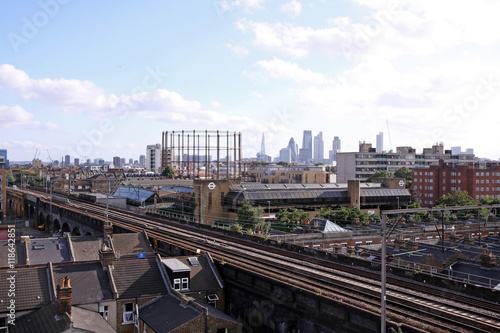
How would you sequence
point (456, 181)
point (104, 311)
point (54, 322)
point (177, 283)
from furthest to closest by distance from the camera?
1. point (456, 181)
2. point (177, 283)
3. point (104, 311)
4. point (54, 322)

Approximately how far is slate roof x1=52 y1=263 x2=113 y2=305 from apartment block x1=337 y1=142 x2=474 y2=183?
396ft

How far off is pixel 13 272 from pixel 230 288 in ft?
35.8

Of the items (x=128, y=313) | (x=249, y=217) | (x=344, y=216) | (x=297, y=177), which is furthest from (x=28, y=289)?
(x=297, y=177)

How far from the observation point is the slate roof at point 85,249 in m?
31.6

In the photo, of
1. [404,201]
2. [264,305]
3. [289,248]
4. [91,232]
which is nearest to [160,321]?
[264,305]

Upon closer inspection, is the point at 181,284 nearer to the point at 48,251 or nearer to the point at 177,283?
the point at 177,283

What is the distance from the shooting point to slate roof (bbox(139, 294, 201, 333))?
18.9 metres

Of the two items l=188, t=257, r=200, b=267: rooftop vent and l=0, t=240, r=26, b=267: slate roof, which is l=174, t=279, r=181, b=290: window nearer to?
l=188, t=257, r=200, b=267: rooftop vent

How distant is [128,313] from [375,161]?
12855 cm

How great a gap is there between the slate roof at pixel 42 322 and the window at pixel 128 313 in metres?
3.47

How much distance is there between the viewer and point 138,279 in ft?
76.4

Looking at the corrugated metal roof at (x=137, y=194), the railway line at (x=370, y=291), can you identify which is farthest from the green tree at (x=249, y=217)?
the corrugated metal roof at (x=137, y=194)

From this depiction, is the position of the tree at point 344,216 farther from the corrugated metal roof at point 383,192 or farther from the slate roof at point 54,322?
the slate roof at point 54,322

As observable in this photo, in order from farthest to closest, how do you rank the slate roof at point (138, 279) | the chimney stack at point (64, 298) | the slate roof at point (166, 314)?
the slate roof at point (138, 279)
the slate roof at point (166, 314)
the chimney stack at point (64, 298)
